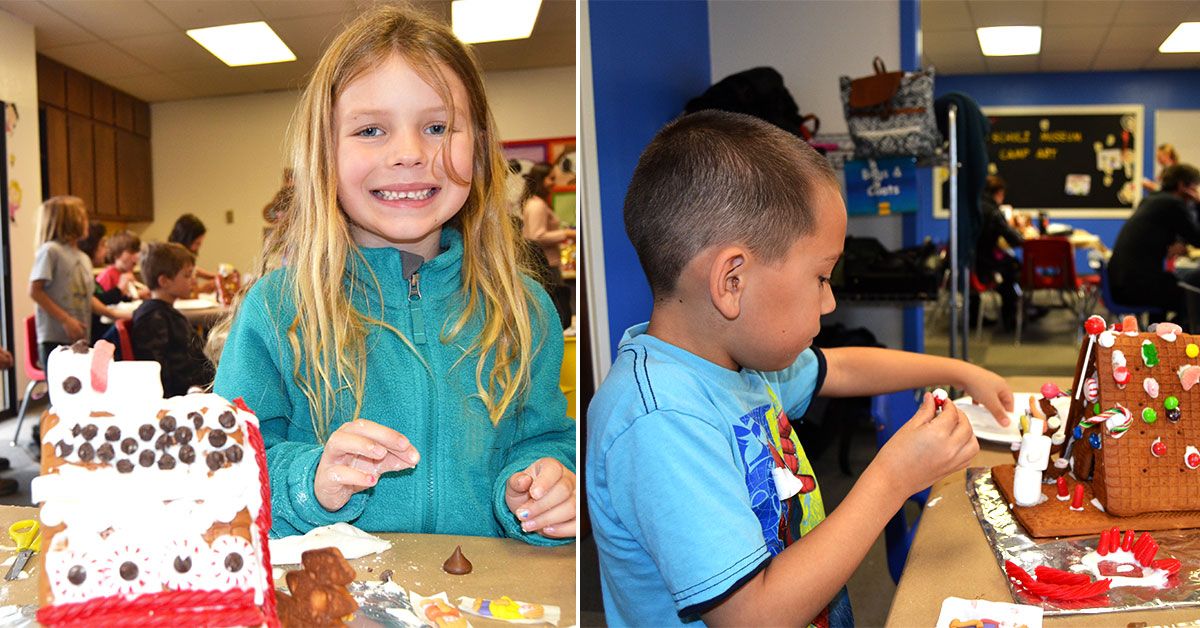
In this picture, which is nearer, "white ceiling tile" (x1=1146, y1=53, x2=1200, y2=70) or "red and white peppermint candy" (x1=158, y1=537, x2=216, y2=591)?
"red and white peppermint candy" (x1=158, y1=537, x2=216, y2=591)

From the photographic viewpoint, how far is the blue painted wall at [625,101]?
6.86 ft

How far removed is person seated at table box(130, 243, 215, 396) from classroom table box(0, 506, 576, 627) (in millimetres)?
151

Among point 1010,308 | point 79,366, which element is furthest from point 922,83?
point 1010,308

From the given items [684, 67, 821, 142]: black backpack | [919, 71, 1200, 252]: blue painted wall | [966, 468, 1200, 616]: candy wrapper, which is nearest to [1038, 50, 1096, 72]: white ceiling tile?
[919, 71, 1200, 252]: blue painted wall

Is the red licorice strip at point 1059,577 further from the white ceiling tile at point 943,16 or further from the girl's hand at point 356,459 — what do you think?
the white ceiling tile at point 943,16

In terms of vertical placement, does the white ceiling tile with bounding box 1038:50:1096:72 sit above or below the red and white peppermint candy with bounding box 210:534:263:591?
above

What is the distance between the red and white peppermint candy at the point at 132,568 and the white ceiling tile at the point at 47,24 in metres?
0.34

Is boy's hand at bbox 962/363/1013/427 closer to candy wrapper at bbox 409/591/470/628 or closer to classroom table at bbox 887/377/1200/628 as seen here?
classroom table at bbox 887/377/1200/628

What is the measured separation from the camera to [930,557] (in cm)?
72

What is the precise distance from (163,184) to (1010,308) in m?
5.24

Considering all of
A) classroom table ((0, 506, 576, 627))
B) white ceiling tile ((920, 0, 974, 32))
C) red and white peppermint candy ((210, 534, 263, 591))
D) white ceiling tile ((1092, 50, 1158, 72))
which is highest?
white ceiling tile ((920, 0, 974, 32))

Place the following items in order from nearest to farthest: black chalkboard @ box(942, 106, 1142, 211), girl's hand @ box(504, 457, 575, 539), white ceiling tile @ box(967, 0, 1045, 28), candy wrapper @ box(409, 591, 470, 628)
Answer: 1. candy wrapper @ box(409, 591, 470, 628)
2. girl's hand @ box(504, 457, 575, 539)
3. white ceiling tile @ box(967, 0, 1045, 28)
4. black chalkboard @ box(942, 106, 1142, 211)

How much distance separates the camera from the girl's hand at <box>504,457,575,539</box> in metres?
0.68

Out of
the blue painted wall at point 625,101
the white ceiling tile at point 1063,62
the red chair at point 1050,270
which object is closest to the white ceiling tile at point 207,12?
the blue painted wall at point 625,101
